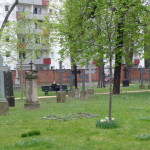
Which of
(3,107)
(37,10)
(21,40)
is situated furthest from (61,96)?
(37,10)

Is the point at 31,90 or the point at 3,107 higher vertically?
the point at 31,90

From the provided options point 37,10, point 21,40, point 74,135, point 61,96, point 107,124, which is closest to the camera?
point 74,135

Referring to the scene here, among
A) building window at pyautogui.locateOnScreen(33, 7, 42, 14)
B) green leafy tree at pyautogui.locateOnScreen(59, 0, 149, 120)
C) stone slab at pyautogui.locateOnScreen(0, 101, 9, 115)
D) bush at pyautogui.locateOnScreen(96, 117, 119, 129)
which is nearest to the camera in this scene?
bush at pyautogui.locateOnScreen(96, 117, 119, 129)

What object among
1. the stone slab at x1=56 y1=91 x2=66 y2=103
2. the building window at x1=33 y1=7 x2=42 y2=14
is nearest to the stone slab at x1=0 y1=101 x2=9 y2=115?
the stone slab at x1=56 y1=91 x2=66 y2=103

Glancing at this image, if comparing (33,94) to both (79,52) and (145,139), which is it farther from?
(79,52)

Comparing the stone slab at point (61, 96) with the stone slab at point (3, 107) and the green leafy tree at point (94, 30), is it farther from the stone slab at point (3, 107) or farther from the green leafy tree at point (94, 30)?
the stone slab at point (3, 107)

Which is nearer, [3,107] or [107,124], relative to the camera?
[107,124]

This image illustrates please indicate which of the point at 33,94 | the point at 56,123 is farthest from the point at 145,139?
the point at 33,94

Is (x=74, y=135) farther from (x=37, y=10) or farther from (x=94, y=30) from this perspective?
(x=37, y=10)

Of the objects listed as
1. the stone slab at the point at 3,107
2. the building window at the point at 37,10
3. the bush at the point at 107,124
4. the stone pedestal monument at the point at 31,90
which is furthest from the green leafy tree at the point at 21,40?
the building window at the point at 37,10

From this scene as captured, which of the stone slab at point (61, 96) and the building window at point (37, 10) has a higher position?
the building window at point (37, 10)

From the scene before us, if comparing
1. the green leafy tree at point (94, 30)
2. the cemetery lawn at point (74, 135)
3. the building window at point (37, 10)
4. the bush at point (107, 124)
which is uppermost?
the building window at point (37, 10)

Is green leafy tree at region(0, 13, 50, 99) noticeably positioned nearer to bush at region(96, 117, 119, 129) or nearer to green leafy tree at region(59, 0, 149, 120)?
green leafy tree at region(59, 0, 149, 120)

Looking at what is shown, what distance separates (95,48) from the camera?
2302cm
